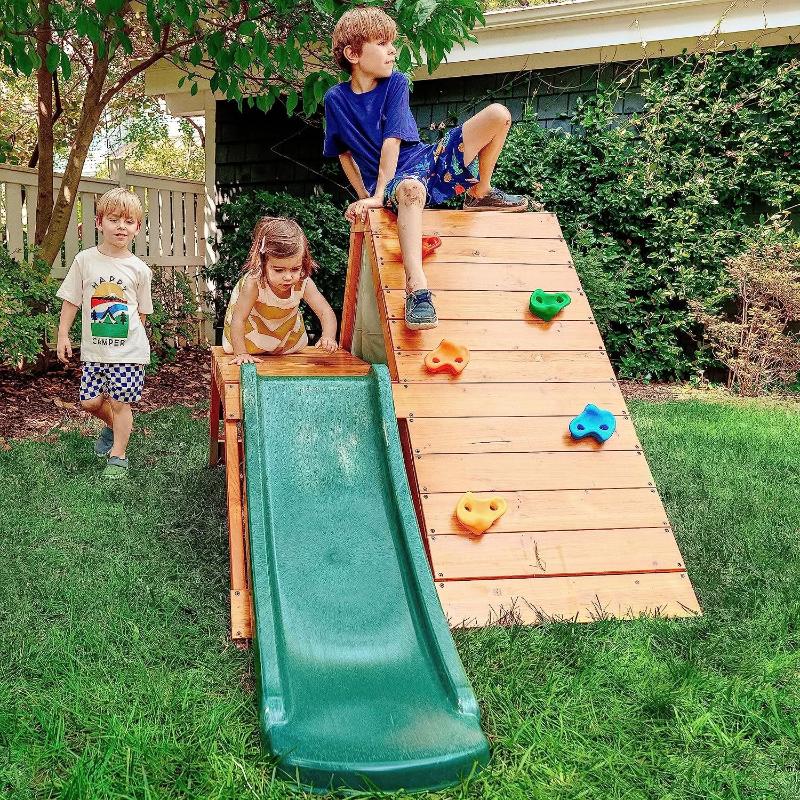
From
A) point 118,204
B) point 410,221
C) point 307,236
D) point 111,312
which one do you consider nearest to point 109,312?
point 111,312

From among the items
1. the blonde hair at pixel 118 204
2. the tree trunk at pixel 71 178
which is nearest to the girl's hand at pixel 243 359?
the blonde hair at pixel 118 204

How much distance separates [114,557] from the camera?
3229 millimetres

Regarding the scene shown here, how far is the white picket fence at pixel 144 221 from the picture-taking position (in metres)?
6.77

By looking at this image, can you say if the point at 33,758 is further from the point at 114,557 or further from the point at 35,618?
the point at 114,557

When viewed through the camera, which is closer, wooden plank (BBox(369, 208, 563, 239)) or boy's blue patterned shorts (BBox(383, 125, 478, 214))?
wooden plank (BBox(369, 208, 563, 239))

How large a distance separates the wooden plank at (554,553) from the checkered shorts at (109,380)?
2.20 m

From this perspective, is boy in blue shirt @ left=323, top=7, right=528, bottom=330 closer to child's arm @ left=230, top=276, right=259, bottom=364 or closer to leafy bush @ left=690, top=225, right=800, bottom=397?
child's arm @ left=230, top=276, right=259, bottom=364

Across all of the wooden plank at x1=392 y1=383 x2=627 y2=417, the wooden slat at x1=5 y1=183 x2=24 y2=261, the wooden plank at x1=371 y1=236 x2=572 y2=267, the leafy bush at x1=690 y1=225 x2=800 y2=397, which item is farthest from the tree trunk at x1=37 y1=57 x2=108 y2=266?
the leafy bush at x1=690 y1=225 x2=800 y2=397

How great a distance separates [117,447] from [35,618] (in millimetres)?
1762

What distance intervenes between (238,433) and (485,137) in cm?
190

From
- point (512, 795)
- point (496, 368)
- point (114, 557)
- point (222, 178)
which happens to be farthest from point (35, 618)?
point (222, 178)

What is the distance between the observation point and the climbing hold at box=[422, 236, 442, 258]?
12.5 ft

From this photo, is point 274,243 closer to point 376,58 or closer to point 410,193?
point 410,193

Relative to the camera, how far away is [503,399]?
3.32m
